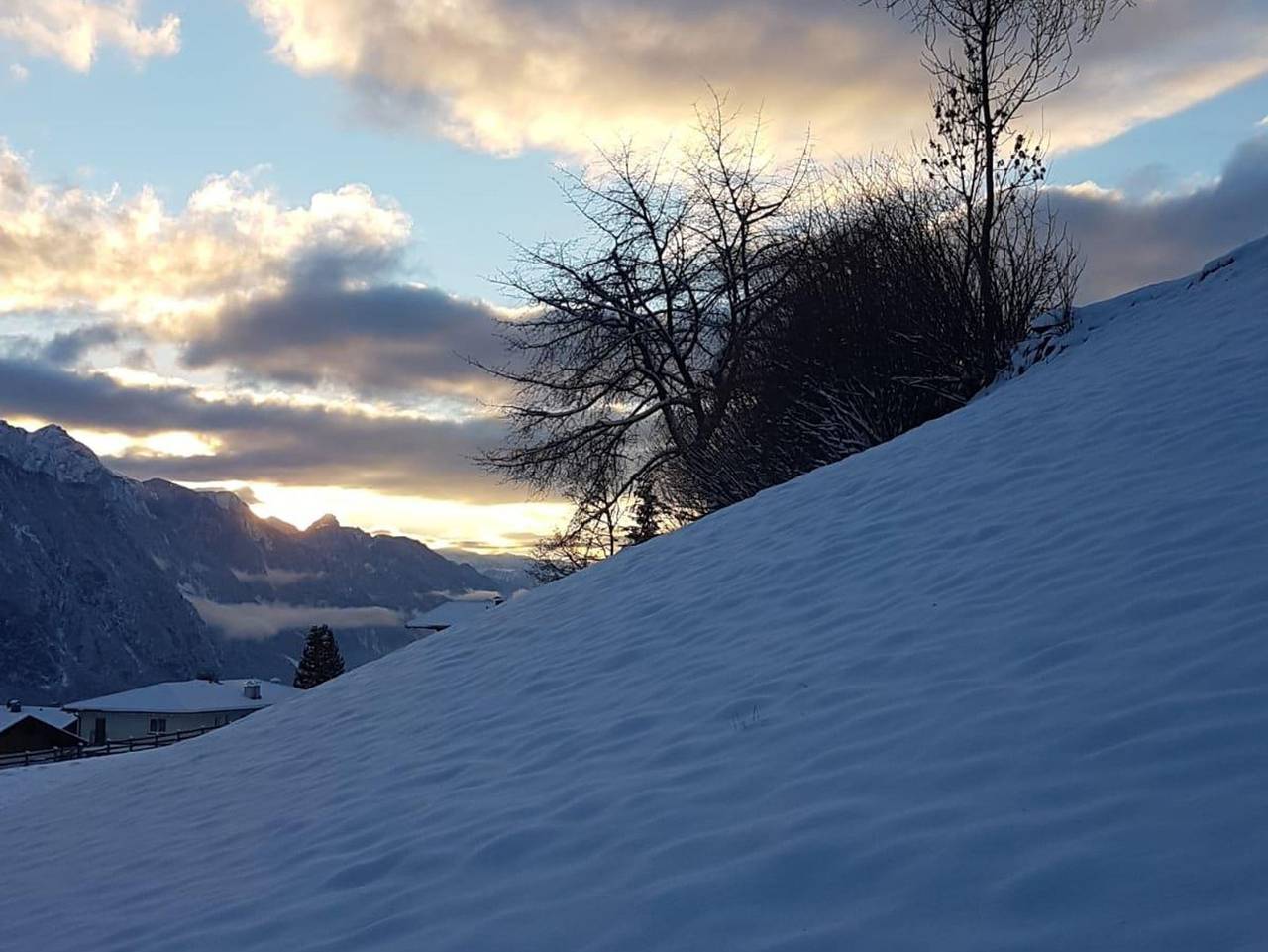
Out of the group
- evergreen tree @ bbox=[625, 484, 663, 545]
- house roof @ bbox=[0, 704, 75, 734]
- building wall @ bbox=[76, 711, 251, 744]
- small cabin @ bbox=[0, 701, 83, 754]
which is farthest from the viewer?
building wall @ bbox=[76, 711, 251, 744]

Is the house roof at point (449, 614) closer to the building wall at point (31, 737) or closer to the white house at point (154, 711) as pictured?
the building wall at point (31, 737)

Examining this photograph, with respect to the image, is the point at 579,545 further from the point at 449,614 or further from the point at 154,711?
the point at 154,711

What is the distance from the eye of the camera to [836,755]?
4.18 meters

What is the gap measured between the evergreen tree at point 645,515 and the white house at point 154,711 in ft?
113

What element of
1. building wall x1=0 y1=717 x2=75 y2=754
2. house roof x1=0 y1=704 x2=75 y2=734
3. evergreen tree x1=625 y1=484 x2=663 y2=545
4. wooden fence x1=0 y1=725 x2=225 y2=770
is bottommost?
wooden fence x1=0 y1=725 x2=225 y2=770

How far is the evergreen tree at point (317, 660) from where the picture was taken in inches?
2030

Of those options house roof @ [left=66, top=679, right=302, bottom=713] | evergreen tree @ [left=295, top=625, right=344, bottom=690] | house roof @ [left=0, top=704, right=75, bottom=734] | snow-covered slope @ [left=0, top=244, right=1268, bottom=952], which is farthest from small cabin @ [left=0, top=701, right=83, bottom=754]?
snow-covered slope @ [left=0, top=244, right=1268, bottom=952]

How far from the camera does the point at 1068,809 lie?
325 centimetres

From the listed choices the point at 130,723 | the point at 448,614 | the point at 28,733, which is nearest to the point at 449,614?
the point at 448,614

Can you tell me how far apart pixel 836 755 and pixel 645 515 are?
17.5 meters

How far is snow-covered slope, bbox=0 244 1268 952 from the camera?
3074 millimetres

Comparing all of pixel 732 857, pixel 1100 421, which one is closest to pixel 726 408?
pixel 1100 421

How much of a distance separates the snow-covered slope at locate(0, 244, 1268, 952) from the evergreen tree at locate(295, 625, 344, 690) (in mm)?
43696

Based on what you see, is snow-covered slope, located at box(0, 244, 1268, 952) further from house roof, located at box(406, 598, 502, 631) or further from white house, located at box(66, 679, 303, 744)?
white house, located at box(66, 679, 303, 744)
